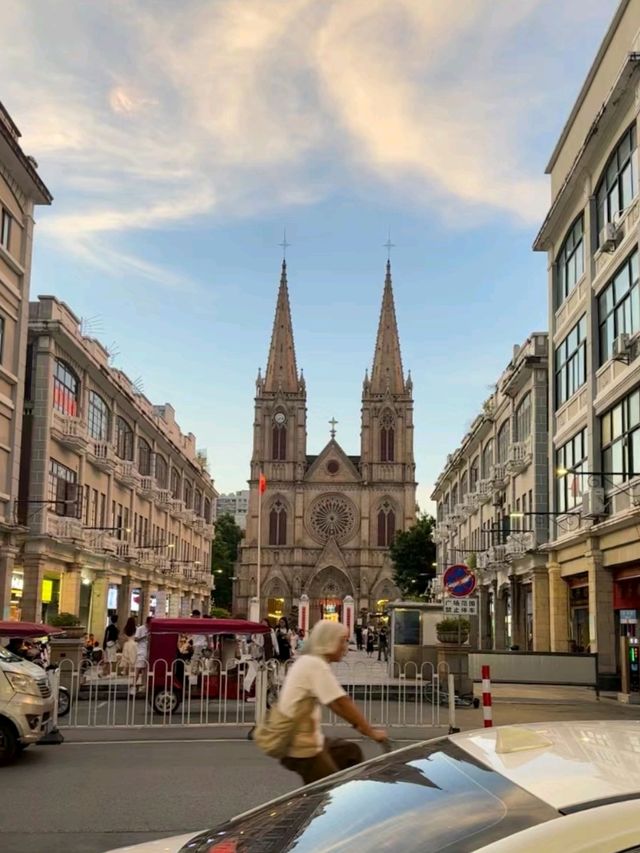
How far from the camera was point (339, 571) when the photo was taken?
344ft

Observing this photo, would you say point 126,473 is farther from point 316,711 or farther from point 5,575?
point 316,711

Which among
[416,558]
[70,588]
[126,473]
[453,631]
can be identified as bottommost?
[453,631]

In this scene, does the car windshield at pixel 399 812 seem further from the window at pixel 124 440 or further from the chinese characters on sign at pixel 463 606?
the window at pixel 124 440

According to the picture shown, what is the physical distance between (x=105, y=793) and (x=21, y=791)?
92 cm

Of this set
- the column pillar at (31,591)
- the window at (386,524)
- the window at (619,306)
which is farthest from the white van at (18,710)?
the window at (386,524)

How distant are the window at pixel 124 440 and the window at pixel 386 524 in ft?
194

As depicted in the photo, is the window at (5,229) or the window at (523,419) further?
the window at (523,419)

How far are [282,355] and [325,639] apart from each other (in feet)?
362

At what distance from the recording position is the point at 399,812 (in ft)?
9.45

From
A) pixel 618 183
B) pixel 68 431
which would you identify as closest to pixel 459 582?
pixel 618 183

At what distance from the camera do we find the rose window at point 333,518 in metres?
108

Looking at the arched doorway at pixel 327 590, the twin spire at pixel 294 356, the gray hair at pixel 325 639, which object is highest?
the twin spire at pixel 294 356

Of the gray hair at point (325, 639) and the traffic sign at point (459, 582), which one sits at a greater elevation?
the traffic sign at point (459, 582)

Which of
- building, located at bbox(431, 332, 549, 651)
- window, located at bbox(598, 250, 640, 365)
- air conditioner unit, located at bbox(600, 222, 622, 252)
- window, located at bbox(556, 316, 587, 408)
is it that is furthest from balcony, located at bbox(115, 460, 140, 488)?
air conditioner unit, located at bbox(600, 222, 622, 252)
